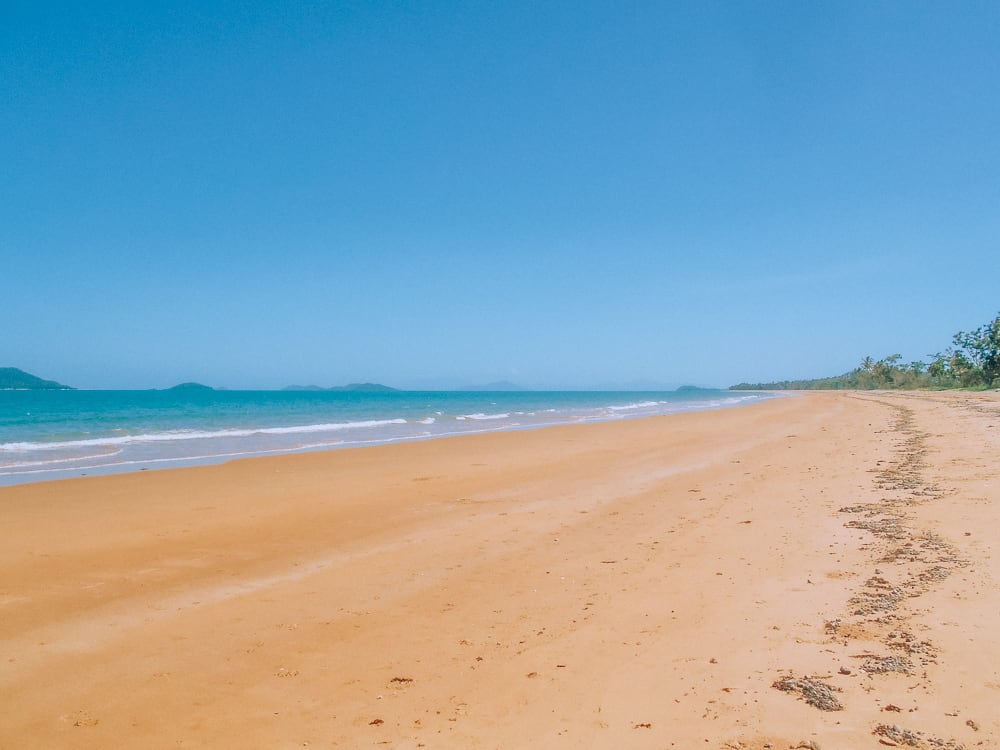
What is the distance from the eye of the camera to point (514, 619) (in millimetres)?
5477

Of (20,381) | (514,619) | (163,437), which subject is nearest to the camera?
(514,619)

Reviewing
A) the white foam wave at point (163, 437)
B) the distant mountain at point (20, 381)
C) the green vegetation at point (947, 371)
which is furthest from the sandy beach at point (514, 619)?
the distant mountain at point (20, 381)

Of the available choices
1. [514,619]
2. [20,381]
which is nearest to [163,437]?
[514,619]

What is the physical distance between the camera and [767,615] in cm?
514

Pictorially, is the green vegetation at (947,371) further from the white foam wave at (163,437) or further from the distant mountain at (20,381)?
the distant mountain at (20,381)

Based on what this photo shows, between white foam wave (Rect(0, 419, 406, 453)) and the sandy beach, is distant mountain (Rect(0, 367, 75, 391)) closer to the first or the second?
white foam wave (Rect(0, 419, 406, 453))

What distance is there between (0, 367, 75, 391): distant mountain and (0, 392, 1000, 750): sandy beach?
7413 inches

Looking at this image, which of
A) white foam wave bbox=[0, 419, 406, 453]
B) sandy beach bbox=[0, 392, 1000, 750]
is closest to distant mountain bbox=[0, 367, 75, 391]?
white foam wave bbox=[0, 419, 406, 453]

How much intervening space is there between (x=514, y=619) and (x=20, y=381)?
202m

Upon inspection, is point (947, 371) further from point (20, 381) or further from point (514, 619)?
point (20, 381)

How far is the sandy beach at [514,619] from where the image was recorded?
12.2 ft

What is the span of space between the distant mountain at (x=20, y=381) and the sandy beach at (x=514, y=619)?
18830cm

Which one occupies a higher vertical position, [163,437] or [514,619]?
[163,437]

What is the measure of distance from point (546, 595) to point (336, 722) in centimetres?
272
